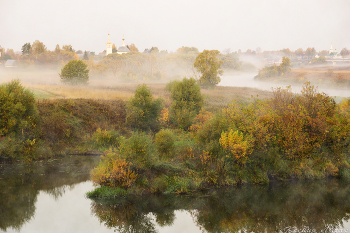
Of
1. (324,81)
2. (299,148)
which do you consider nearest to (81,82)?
(299,148)

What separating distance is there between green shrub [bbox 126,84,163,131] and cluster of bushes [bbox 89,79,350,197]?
10.6 metres

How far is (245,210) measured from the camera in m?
19.5

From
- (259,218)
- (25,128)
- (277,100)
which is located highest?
(277,100)

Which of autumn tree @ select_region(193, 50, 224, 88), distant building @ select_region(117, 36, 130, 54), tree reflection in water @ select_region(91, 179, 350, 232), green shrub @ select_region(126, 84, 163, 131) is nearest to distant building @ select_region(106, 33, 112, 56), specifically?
distant building @ select_region(117, 36, 130, 54)

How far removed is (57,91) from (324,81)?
5135cm

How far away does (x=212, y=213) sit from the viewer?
18891mm

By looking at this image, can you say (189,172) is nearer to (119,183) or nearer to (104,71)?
(119,183)

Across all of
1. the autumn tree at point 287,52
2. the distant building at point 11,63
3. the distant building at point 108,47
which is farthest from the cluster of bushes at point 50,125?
the distant building at point 108,47

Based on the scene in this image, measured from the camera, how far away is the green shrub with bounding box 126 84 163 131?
3391cm

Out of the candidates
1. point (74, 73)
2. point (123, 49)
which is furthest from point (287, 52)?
point (123, 49)

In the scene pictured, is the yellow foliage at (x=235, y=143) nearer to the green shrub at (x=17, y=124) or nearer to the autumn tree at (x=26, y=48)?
the green shrub at (x=17, y=124)

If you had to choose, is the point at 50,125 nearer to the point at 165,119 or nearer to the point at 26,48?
the point at 165,119

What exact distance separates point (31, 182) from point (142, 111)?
14.2m

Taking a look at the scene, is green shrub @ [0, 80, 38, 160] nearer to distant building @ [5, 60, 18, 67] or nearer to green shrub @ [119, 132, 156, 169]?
green shrub @ [119, 132, 156, 169]
